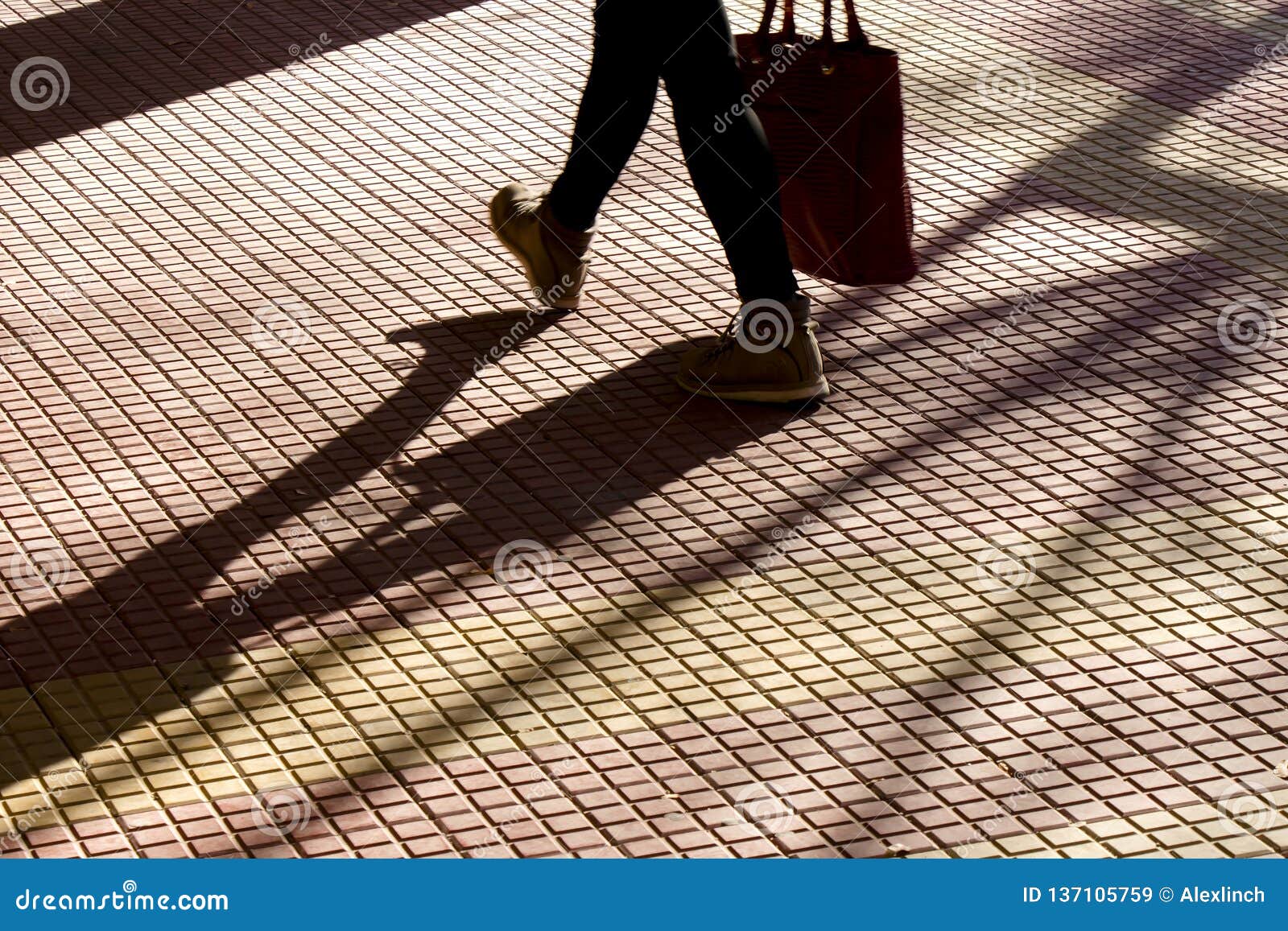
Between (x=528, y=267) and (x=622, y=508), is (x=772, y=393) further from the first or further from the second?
(x=528, y=267)

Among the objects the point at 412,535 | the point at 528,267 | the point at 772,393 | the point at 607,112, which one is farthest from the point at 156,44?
the point at 412,535

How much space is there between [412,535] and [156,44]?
12.1ft

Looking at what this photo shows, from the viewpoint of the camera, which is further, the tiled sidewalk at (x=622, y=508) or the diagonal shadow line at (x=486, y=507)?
the diagonal shadow line at (x=486, y=507)

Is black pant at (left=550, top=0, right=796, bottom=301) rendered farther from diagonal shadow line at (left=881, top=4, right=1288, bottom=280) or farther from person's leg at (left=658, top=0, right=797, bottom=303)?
diagonal shadow line at (left=881, top=4, right=1288, bottom=280)

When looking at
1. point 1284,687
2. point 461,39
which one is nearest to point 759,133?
point 1284,687

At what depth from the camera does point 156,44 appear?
6629mm

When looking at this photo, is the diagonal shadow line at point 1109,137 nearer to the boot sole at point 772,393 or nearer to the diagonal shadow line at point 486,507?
the diagonal shadow line at point 486,507

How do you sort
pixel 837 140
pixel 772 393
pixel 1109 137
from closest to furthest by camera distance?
1. pixel 837 140
2. pixel 772 393
3. pixel 1109 137

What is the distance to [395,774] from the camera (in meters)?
2.93

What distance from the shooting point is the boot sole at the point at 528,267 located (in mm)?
4547

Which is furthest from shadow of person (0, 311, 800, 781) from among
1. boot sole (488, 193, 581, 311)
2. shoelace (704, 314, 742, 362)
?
boot sole (488, 193, 581, 311)

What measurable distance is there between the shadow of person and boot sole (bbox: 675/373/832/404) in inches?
1.2

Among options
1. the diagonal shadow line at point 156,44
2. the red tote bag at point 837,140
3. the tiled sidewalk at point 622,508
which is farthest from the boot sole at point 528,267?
the diagonal shadow line at point 156,44

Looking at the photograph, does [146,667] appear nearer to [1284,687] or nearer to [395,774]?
[395,774]
